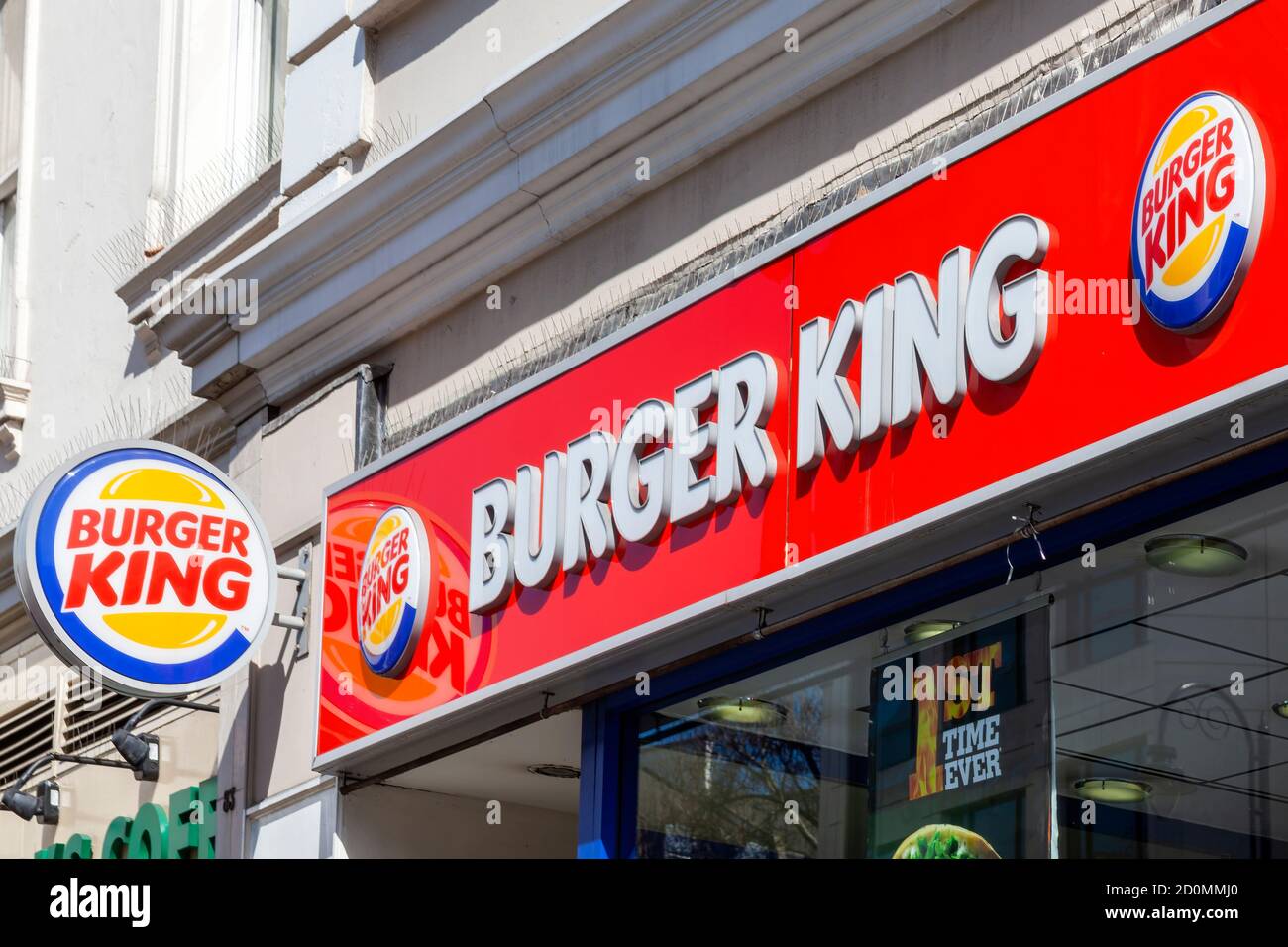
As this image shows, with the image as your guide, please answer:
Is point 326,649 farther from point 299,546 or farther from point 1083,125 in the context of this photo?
point 1083,125

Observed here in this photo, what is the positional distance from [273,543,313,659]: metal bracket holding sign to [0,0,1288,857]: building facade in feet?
0.10

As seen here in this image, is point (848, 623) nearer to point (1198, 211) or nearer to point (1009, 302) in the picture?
point (1009, 302)

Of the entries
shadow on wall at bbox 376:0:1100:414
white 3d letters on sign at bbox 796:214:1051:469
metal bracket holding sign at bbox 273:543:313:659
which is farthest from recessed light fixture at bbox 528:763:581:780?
white 3d letters on sign at bbox 796:214:1051:469

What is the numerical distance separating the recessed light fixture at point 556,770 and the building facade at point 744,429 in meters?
0.04

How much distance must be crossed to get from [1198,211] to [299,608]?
520 centimetres

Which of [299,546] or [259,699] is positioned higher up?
[299,546]

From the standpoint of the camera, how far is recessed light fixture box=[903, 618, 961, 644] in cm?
707

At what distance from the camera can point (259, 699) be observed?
33.8 ft

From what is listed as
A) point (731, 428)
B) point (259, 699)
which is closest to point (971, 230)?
point (731, 428)

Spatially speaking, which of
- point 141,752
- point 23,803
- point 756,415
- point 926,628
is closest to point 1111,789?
point 926,628

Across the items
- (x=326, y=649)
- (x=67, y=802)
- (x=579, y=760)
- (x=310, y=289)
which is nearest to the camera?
(x=579, y=760)

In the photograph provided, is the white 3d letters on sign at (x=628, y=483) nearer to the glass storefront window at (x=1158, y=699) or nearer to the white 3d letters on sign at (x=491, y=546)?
the white 3d letters on sign at (x=491, y=546)
